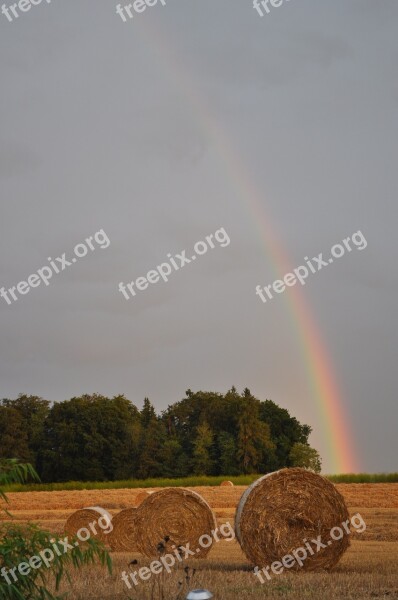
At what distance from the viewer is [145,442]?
62.6m

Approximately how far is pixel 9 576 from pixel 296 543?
6561 mm

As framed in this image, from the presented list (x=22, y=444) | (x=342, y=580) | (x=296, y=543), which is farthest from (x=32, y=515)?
(x=22, y=444)

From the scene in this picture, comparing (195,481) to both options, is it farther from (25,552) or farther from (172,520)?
(25,552)

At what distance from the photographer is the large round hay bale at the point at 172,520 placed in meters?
15.7

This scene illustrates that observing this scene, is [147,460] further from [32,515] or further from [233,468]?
[32,515]

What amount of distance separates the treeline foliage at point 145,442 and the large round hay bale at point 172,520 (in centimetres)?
4471

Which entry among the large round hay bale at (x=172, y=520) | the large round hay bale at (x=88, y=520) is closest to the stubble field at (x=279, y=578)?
the large round hay bale at (x=172, y=520)

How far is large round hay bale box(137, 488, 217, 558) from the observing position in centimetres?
1566

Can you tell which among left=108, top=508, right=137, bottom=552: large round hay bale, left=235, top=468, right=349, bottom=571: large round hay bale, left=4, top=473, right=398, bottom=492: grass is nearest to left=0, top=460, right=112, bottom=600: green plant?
left=235, top=468, right=349, bottom=571: large round hay bale

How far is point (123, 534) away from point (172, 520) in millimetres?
2001

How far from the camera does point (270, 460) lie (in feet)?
209

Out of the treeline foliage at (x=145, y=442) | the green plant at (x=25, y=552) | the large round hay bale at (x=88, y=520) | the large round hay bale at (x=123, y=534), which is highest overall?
the green plant at (x=25, y=552)

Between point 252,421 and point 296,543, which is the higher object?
point 296,543

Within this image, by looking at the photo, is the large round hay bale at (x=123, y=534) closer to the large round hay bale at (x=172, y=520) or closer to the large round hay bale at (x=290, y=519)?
the large round hay bale at (x=172, y=520)
